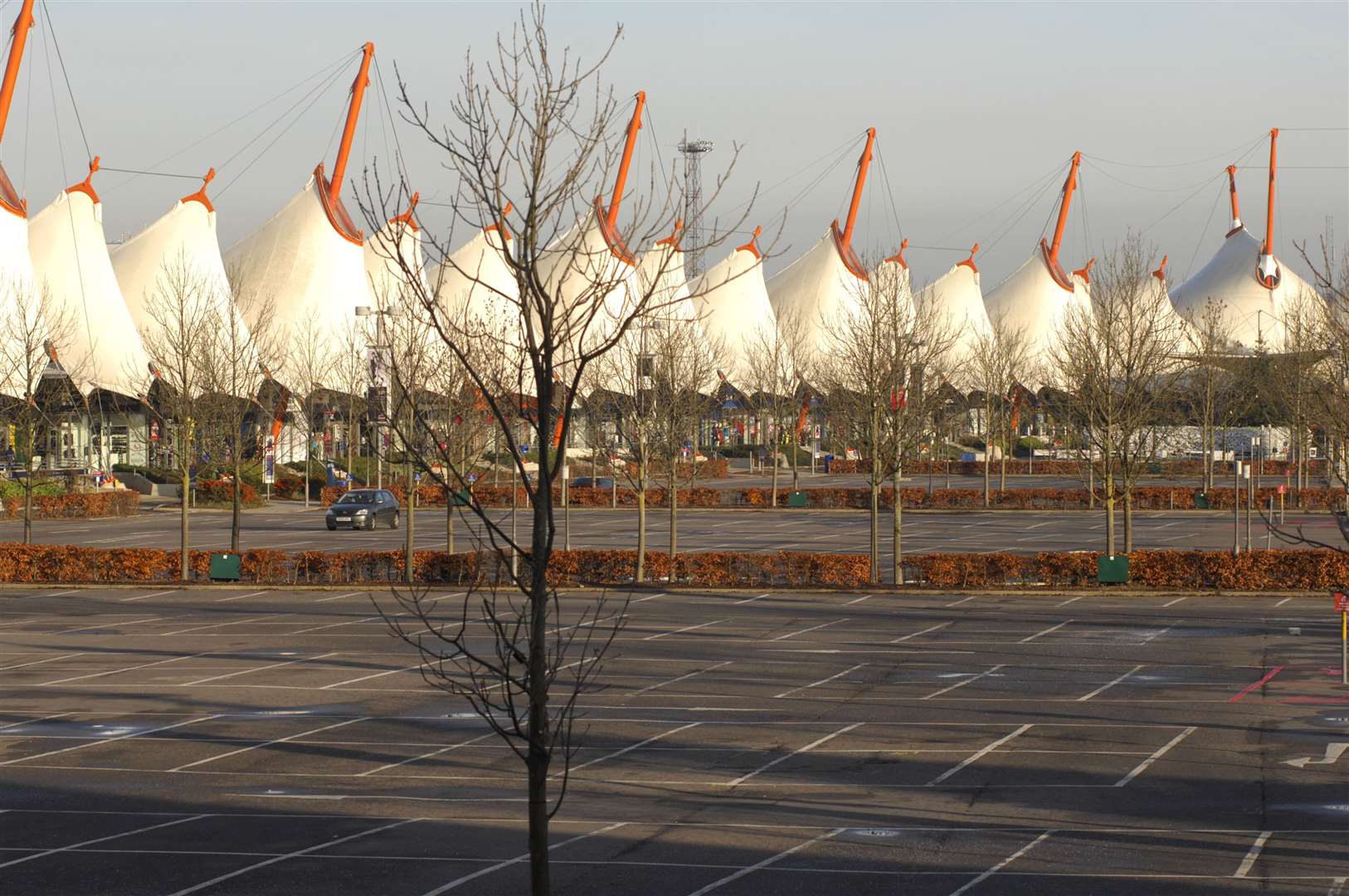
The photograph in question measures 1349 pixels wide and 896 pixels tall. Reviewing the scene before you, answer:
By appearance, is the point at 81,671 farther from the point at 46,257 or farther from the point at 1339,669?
the point at 46,257

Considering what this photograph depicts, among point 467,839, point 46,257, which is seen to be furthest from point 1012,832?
point 46,257

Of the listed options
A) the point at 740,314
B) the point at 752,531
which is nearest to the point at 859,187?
the point at 740,314

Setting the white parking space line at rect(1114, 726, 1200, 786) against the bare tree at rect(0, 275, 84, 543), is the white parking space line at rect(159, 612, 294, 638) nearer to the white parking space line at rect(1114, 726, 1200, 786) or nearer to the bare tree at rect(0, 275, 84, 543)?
the bare tree at rect(0, 275, 84, 543)

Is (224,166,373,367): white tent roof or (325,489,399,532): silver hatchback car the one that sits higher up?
(224,166,373,367): white tent roof

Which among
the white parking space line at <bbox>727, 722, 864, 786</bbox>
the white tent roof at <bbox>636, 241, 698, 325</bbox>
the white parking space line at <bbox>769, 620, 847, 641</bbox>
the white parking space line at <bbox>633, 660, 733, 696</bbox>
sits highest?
the white tent roof at <bbox>636, 241, 698, 325</bbox>

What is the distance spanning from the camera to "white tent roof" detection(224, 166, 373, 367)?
89.0 m

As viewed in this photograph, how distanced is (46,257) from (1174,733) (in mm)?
72592

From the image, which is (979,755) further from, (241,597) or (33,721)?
(241,597)

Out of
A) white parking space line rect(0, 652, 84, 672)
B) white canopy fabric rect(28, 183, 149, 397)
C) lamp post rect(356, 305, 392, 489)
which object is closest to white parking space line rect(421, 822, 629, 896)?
lamp post rect(356, 305, 392, 489)

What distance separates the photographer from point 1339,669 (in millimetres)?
22094

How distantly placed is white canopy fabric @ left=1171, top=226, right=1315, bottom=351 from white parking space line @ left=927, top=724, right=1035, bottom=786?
335 feet

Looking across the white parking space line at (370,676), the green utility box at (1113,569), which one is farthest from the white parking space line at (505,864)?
the green utility box at (1113,569)

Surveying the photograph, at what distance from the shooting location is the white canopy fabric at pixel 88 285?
7756 cm

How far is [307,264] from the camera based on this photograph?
293ft
